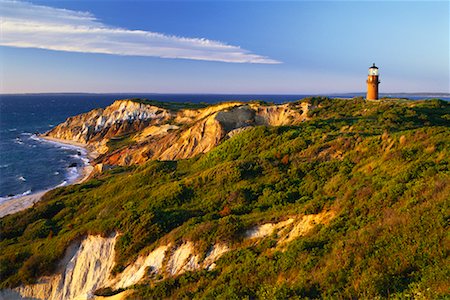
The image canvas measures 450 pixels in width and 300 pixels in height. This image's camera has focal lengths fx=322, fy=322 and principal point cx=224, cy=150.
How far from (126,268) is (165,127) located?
Result: 185 ft

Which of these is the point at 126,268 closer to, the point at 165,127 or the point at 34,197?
the point at 34,197

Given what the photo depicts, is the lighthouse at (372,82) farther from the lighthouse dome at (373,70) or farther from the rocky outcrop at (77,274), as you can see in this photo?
the rocky outcrop at (77,274)

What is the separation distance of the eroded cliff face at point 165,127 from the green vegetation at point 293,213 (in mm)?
17794

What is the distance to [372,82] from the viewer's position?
4453cm

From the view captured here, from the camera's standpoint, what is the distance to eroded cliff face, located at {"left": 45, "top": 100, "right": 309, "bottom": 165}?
166ft

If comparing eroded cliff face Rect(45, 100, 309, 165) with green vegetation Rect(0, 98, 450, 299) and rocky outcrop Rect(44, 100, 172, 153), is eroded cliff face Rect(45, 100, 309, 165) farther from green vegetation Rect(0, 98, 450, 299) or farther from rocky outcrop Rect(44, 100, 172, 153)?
green vegetation Rect(0, 98, 450, 299)

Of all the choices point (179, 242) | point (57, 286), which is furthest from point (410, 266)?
point (57, 286)

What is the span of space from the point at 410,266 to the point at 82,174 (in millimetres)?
56270

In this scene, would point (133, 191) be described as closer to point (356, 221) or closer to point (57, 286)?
point (57, 286)

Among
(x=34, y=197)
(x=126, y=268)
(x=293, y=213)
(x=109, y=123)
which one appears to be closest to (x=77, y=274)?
(x=126, y=268)

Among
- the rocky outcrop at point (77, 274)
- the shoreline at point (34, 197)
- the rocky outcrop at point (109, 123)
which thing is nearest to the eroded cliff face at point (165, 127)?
the rocky outcrop at point (109, 123)

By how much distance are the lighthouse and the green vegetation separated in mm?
11771

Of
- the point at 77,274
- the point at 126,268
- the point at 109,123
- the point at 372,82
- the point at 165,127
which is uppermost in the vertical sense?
the point at 372,82

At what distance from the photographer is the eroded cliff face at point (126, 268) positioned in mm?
13586
